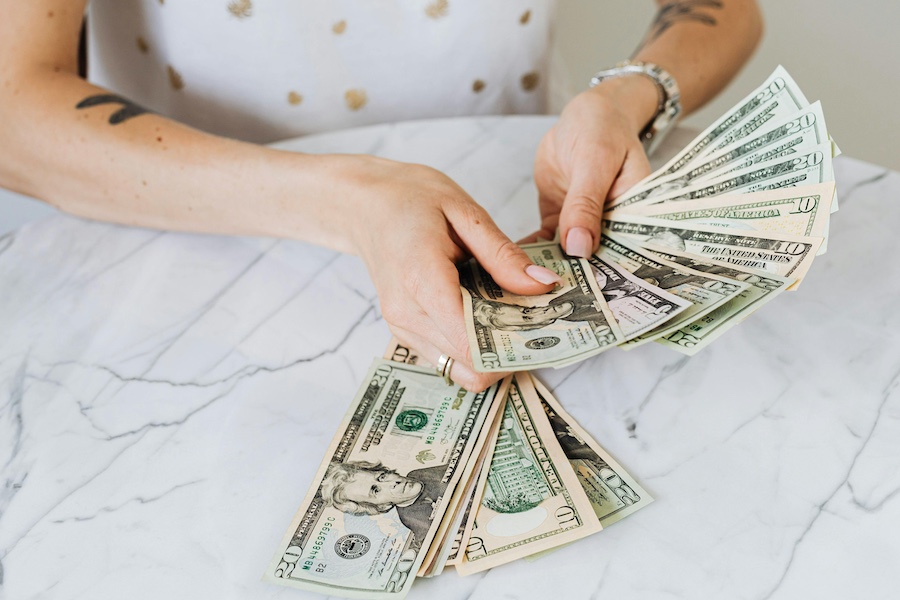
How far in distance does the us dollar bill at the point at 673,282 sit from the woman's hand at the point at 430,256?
98 mm

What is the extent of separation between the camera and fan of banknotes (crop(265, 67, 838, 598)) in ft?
1.87

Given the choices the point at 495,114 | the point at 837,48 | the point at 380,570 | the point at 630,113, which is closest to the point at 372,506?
the point at 380,570

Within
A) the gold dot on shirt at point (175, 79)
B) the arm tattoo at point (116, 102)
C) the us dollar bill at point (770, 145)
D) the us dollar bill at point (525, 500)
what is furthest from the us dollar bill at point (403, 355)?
the gold dot on shirt at point (175, 79)

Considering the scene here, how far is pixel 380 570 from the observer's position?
0.55m

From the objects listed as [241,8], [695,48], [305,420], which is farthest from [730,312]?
[241,8]

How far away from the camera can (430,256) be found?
683 millimetres

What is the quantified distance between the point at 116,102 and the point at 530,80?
1.96ft

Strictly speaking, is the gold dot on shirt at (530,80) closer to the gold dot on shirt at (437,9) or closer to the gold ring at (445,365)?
the gold dot on shirt at (437,9)

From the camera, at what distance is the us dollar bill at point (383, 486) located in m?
0.55

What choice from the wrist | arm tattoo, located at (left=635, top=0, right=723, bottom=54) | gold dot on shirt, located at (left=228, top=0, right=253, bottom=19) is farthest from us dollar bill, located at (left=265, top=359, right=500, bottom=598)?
arm tattoo, located at (left=635, top=0, right=723, bottom=54)

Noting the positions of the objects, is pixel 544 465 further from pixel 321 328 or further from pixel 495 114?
pixel 495 114

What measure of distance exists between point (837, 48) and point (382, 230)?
1.89 m

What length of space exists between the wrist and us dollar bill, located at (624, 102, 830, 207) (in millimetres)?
139

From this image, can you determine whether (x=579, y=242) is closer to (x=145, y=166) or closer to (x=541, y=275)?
(x=541, y=275)
